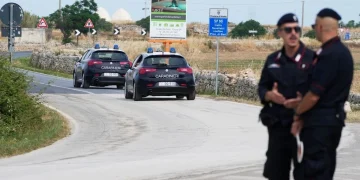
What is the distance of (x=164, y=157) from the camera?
15281 millimetres

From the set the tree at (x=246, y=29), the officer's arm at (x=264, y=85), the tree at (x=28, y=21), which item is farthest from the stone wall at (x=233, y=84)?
the tree at (x=28, y=21)

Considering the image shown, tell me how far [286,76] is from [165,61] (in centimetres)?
2082

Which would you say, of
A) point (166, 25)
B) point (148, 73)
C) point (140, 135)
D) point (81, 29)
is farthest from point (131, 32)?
point (140, 135)

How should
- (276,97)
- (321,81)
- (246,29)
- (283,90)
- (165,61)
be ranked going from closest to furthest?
(321,81) < (276,97) < (283,90) < (165,61) < (246,29)

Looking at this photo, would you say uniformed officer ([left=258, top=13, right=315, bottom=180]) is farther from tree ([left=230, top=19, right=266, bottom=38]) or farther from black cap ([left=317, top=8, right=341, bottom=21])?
tree ([left=230, top=19, right=266, bottom=38])

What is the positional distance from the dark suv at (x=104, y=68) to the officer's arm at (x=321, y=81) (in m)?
26.9

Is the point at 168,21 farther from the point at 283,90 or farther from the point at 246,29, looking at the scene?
the point at 246,29

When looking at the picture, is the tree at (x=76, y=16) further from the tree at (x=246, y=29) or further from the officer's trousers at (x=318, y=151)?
the officer's trousers at (x=318, y=151)

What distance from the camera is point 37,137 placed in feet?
59.7

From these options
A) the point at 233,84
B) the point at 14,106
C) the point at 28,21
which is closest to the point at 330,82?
the point at 14,106

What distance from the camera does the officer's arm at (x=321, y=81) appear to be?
796cm

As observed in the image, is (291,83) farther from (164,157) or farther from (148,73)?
(148,73)

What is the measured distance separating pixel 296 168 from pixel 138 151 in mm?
8213

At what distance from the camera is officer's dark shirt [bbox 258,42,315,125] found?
8281 mm
